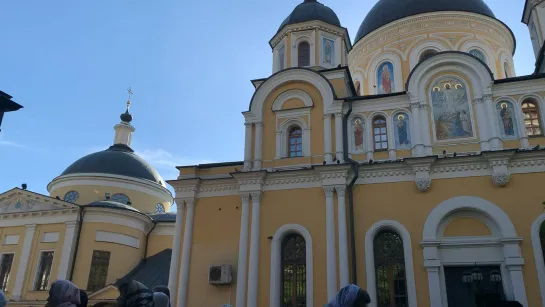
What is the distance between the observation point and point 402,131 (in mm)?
15930

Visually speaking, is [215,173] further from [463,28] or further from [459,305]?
[463,28]

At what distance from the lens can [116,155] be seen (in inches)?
1163

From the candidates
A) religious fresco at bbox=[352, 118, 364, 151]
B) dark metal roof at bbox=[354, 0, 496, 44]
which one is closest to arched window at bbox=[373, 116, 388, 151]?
religious fresco at bbox=[352, 118, 364, 151]

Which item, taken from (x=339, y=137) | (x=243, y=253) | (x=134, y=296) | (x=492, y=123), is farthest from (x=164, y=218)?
(x=134, y=296)

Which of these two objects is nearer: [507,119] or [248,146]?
[507,119]

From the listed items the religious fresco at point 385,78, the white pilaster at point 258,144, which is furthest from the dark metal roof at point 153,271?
the religious fresco at point 385,78

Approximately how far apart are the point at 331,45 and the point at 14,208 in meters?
17.9

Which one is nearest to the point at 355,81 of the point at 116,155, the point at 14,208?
the point at 116,155

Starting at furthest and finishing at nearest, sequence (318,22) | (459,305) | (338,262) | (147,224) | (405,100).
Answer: (147,224) → (318,22) → (405,100) → (338,262) → (459,305)

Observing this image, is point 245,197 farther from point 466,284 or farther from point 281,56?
point 466,284

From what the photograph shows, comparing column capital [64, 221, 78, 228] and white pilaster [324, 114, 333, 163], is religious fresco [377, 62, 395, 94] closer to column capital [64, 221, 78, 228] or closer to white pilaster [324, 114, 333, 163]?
white pilaster [324, 114, 333, 163]

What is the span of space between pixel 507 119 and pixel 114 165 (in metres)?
22.1

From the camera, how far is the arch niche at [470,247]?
13.2m

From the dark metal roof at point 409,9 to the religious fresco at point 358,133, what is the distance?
764 cm
